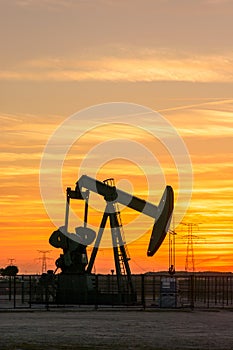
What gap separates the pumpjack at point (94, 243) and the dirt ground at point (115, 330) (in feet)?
26.0

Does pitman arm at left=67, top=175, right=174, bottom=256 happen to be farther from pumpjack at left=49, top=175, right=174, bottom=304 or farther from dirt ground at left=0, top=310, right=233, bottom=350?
dirt ground at left=0, top=310, right=233, bottom=350

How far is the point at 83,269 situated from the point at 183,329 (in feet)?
73.0

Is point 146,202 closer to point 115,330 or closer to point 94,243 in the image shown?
point 94,243

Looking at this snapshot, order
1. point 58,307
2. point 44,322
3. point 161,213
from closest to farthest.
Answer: point 44,322 → point 58,307 → point 161,213

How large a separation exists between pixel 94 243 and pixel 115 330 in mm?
22602

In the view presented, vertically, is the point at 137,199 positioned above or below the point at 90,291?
above

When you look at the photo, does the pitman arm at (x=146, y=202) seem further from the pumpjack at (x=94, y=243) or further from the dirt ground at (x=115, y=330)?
the dirt ground at (x=115, y=330)

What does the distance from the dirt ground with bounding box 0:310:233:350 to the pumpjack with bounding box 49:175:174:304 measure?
7.91 metres

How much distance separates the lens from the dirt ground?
84.6 feet

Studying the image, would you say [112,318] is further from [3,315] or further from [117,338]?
[117,338]

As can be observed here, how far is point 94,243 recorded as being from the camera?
5397cm

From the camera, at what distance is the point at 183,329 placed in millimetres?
32469

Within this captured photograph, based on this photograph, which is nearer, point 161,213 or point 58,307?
point 58,307

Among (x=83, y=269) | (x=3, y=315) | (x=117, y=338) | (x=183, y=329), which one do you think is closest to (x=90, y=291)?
(x=83, y=269)
